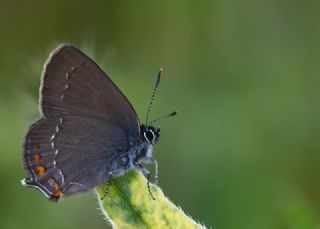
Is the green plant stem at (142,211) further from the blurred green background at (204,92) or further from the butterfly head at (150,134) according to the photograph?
the blurred green background at (204,92)

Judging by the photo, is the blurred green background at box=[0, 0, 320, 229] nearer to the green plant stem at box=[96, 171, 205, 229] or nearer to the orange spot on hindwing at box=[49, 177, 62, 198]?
the orange spot on hindwing at box=[49, 177, 62, 198]

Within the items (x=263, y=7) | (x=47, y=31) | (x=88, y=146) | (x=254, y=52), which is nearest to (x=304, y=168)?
(x=254, y=52)

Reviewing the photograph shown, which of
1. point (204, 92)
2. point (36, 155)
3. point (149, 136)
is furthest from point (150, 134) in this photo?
point (204, 92)

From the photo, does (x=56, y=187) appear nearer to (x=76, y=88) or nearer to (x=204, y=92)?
(x=76, y=88)

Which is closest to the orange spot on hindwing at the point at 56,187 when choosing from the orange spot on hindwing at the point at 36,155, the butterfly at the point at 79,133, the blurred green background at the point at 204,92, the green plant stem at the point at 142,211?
the butterfly at the point at 79,133

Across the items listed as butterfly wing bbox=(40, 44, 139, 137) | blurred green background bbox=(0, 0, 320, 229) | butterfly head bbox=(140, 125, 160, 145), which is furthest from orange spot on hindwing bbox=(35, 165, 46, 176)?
blurred green background bbox=(0, 0, 320, 229)

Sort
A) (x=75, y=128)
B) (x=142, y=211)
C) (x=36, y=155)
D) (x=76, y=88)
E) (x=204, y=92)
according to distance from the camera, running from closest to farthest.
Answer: (x=142, y=211)
(x=76, y=88)
(x=36, y=155)
(x=75, y=128)
(x=204, y=92)

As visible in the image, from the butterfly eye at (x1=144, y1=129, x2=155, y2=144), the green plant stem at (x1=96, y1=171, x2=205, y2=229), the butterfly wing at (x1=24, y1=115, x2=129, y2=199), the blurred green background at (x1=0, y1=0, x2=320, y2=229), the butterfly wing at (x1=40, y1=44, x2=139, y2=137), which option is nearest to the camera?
the green plant stem at (x1=96, y1=171, x2=205, y2=229)
